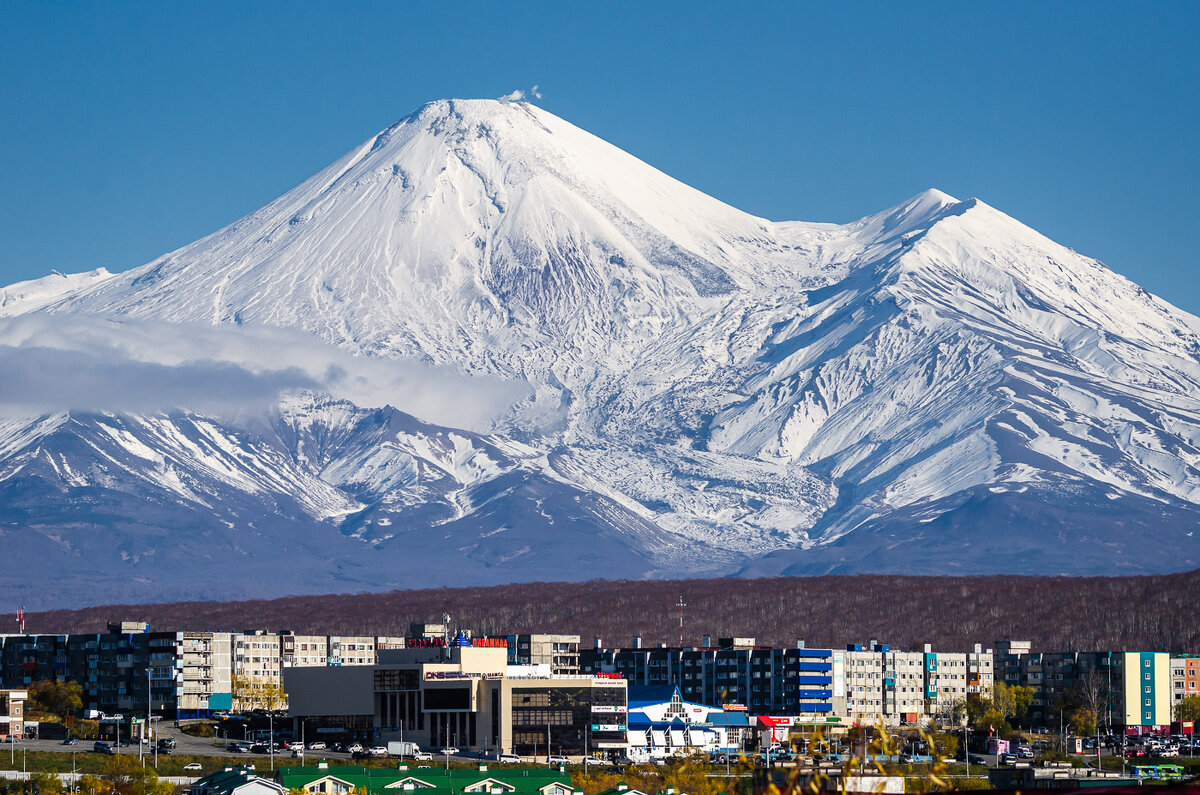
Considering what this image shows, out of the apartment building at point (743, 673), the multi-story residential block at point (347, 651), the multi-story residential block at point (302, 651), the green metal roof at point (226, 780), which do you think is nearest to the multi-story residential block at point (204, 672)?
the multi-story residential block at point (302, 651)

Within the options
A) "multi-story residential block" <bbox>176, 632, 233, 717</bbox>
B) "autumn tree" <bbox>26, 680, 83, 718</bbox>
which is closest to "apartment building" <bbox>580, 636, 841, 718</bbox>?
"multi-story residential block" <bbox>176, 632, 233, 717</bbox>

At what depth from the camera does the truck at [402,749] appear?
129625 millimetres

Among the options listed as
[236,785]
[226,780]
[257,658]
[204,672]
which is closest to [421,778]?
[226,780]

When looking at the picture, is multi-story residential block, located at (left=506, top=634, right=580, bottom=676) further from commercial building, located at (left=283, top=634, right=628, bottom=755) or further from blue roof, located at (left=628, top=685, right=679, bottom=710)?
commercial building, located at (left=283, top=634, right=628, bottom=755)

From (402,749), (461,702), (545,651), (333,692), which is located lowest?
A: (402,749)

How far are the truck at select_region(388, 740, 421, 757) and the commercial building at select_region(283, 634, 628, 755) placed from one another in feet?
6.88

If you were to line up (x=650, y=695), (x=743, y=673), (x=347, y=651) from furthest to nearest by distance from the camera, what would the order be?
1. (x=347, y=651)
2. (x=743, y=673)
3. (x=650, y=695)

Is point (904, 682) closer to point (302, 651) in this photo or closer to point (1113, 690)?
point (1113, 690)

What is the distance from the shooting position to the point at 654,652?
190625 mm

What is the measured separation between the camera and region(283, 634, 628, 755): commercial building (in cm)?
13325

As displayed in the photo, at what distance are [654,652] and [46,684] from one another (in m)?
51.1

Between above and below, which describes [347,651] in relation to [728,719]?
above

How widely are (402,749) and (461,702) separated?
675 cm

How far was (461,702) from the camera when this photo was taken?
448 feet
